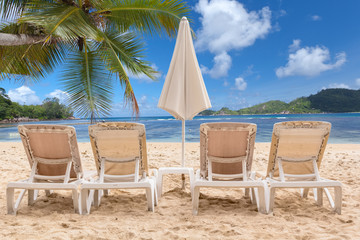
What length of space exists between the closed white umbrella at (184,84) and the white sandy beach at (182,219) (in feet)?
3.55

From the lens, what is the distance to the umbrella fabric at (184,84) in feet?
10.1

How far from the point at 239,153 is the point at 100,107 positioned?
3904 mm

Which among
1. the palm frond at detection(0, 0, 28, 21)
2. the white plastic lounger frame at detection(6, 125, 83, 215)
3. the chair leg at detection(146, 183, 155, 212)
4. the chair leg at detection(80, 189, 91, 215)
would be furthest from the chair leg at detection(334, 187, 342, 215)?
the palm frond at detection(0, 0, 28, 21)

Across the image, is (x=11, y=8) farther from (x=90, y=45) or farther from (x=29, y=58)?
(x=90, y=45)

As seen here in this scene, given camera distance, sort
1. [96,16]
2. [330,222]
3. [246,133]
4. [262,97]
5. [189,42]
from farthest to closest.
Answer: [262,97], [96,16], [189,42], [246,133], [330,222]

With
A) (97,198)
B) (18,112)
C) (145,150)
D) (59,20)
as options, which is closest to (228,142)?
(145,150)

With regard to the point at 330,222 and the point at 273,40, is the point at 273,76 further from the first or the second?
the point at 330,222

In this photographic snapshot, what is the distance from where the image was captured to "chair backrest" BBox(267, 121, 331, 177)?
104 inches

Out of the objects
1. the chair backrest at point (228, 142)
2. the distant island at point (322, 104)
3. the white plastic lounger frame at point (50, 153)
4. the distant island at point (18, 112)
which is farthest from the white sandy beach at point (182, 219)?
the distant island at point (322, 104)

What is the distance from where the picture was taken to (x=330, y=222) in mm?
2359

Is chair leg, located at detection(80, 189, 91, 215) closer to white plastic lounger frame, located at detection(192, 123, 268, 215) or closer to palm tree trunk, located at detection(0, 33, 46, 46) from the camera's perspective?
white plastic lounger frame, located at detection(192, 123, 268, 215)

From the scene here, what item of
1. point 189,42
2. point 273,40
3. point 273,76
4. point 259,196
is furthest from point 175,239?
point 273,40

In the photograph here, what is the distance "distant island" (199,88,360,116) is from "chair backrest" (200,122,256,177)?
44920 millimetres

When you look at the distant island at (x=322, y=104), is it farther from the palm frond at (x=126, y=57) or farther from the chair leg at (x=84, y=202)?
the chair leg at (x=84, y=202)
